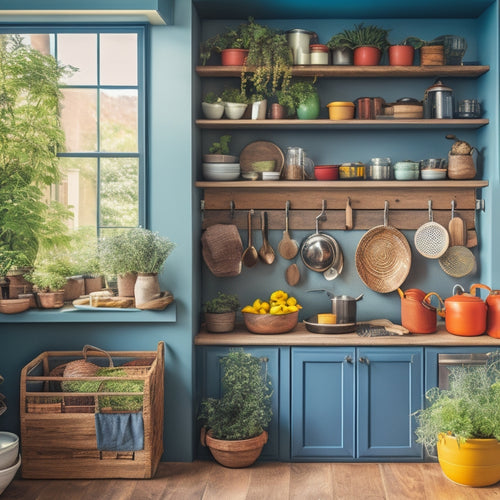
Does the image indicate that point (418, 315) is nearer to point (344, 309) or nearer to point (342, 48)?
point (344, 309)

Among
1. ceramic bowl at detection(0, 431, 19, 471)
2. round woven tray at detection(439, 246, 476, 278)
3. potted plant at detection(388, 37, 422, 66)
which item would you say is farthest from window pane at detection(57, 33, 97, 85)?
round woven tray at detection(439, 246, 476, 278)

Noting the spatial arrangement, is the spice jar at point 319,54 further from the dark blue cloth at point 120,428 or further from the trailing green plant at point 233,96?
the dark blue cloth at point 120,428

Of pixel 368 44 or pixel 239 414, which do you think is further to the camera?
pixel 368 44

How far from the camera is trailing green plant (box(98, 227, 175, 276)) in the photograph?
4.02m

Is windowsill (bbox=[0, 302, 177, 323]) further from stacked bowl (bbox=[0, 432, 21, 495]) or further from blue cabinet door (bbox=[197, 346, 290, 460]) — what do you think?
stacked bowl (bbox=[0, 432, 21, 495])

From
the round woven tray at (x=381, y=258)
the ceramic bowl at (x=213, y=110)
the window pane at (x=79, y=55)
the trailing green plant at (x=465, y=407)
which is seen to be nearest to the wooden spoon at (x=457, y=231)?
the round woven tray at (x=381, y=258)

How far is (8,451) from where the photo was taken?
3.61 m

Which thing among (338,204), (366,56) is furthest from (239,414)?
(366,56)

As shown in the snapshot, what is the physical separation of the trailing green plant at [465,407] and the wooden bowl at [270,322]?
0.99 meters

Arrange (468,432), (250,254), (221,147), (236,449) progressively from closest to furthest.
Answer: (468,432) → (236,449) → (221,147) → (250,254)

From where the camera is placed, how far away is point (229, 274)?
459 cm

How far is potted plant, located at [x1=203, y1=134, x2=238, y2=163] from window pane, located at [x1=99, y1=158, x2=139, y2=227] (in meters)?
0.50

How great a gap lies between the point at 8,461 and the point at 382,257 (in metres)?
2.76

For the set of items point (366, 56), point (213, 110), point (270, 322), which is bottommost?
point (270, 322)
